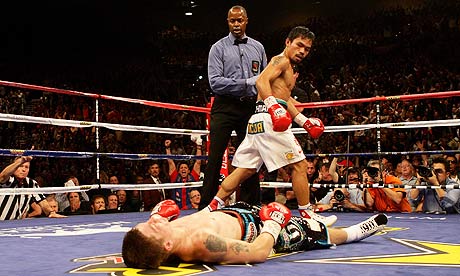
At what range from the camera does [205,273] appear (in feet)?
4.98

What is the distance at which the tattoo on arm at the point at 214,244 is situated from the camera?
1617 millimetres

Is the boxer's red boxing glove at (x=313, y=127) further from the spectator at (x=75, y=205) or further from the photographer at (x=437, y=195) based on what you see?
the spectator at (x=75, y=205)

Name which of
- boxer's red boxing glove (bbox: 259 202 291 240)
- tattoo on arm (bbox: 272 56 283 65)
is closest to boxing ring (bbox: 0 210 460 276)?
boxer's red boxing glove (bbox: 259 202 291 240)

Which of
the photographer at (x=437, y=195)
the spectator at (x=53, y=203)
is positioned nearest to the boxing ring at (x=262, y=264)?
the photographer at (x=437, y=195)

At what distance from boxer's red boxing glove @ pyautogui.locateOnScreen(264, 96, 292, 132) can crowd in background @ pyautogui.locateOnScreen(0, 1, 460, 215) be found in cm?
307

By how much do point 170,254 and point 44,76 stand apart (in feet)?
29.7

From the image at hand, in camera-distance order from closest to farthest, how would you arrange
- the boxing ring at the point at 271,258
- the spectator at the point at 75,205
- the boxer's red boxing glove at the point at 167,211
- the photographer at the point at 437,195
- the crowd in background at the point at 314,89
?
1. the boxing ring at the point at 271,258
2. the boxer's red boxing glove at the point at 167,211
3. the photographer at the point at 437,195
4. the spectator at the point at 75,205
5. the crowd in background at the point at 314,89

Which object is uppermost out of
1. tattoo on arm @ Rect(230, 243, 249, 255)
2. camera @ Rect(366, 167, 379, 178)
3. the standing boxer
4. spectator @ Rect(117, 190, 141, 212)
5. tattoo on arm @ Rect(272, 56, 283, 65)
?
tattoo on arm @ Rect(272, 56, 283, 65)

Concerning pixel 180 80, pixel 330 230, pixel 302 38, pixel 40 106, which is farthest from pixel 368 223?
pixel 180 80

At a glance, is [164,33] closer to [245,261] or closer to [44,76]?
[44,76]

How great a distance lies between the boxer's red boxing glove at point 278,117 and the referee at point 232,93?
702mm

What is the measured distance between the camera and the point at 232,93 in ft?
10.5

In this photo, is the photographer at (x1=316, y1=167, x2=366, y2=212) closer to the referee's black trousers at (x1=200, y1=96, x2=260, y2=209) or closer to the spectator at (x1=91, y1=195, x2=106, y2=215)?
the referee's black trousers at (x1=200, y1=96, x2=260, y2=209)

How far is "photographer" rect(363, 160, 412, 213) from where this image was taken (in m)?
4.09
